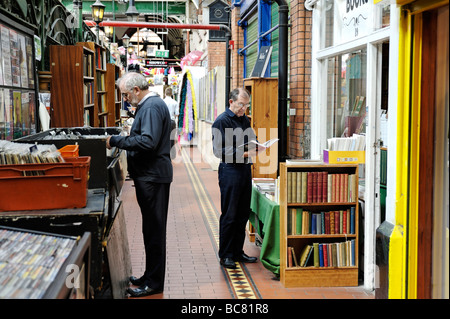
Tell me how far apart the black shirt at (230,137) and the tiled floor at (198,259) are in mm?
1090

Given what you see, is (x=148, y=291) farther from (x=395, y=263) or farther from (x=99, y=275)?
(x=395, y=263)

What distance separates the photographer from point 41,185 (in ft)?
11.5

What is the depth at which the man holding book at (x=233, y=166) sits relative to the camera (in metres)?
5.30

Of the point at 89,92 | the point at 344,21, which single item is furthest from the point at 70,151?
the point at 89,92

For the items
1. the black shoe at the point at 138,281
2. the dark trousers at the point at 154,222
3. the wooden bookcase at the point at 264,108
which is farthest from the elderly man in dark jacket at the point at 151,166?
the wooden bookcase at the point at 264,108

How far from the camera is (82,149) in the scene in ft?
13.9

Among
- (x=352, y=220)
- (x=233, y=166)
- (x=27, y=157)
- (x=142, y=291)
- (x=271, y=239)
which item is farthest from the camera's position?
(x=233, y=166)

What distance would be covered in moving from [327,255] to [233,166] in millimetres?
1175

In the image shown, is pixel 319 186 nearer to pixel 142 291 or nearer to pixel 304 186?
pixel 304 186

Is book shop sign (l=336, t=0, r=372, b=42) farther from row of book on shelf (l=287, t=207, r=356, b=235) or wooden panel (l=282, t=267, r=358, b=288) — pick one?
wooden panel (l=282, t=267, r=358, b=288)

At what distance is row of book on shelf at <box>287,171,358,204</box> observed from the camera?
15.9ft

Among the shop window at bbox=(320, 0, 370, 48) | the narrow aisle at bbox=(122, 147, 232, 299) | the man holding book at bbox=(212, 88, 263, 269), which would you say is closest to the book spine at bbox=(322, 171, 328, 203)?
the man holding book at bbox=(212, 88, 263, 269)

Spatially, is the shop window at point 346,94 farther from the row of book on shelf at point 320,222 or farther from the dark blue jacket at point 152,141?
the dark blue jacket at point 152,141
